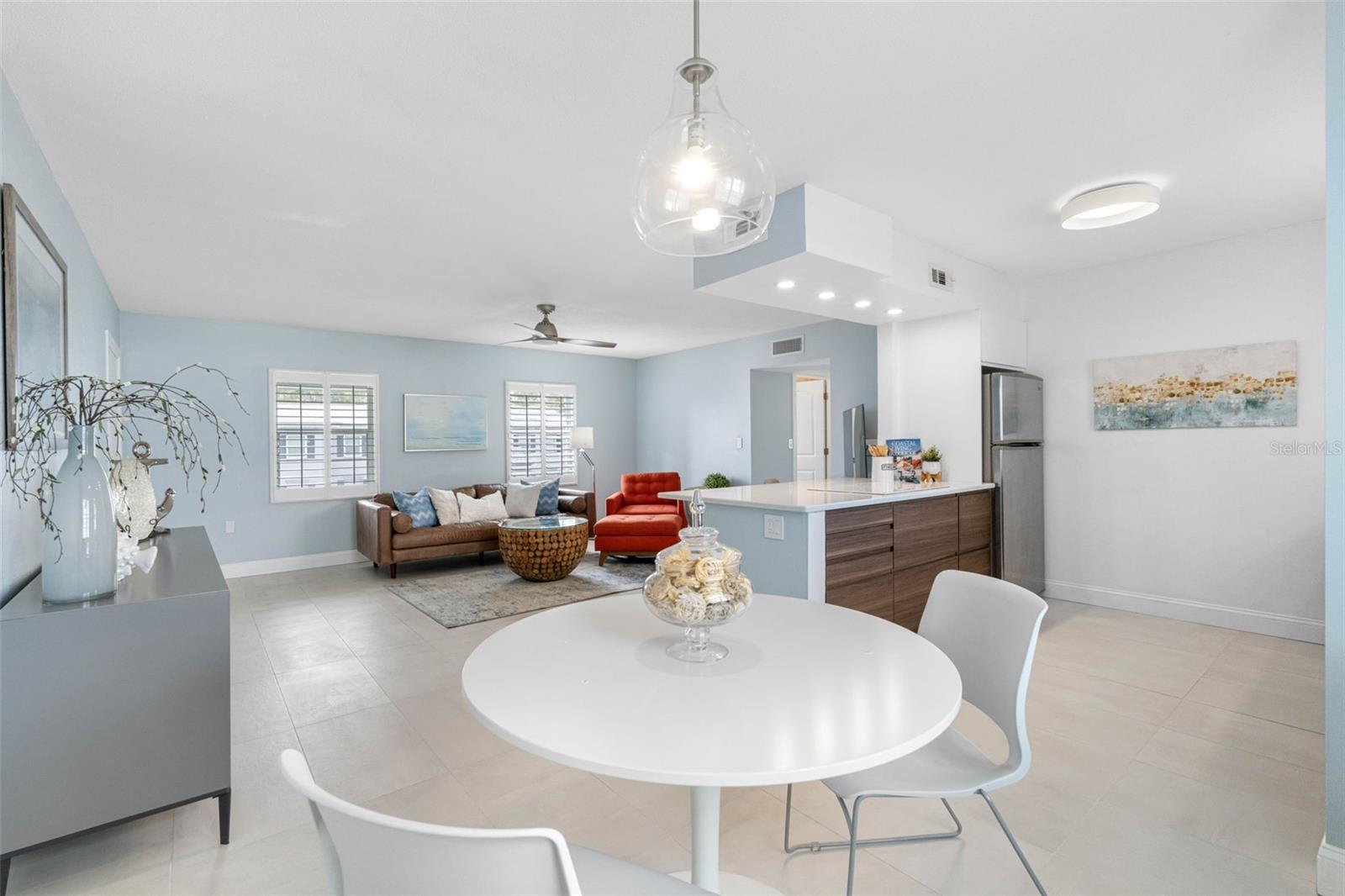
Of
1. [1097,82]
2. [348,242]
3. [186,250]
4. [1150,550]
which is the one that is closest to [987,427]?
[1150,550]

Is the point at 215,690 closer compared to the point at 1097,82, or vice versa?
the point at 215,690

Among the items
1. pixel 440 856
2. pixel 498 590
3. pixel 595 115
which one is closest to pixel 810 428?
pixel 498 590

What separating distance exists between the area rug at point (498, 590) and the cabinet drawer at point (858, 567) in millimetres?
2188

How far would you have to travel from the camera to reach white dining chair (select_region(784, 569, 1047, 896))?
4.55 feet

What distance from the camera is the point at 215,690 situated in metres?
1.88

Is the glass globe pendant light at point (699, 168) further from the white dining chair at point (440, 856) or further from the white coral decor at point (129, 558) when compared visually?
the white coral decor at point (129, 558)

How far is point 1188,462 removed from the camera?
13.2 feet

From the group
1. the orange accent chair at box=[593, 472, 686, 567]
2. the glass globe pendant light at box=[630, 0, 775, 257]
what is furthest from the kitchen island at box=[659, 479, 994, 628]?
the orange accent chair at box=[593, 472, 686, 567]

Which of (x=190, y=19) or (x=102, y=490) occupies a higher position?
(x=190, y=19)

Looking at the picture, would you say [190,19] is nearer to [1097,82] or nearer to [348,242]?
[348,242]

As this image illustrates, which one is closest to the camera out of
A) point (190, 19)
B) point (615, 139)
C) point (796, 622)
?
point (796, 622)

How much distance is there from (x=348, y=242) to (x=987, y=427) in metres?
4.23

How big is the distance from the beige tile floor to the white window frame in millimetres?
3172

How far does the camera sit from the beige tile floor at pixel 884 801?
1.75m
